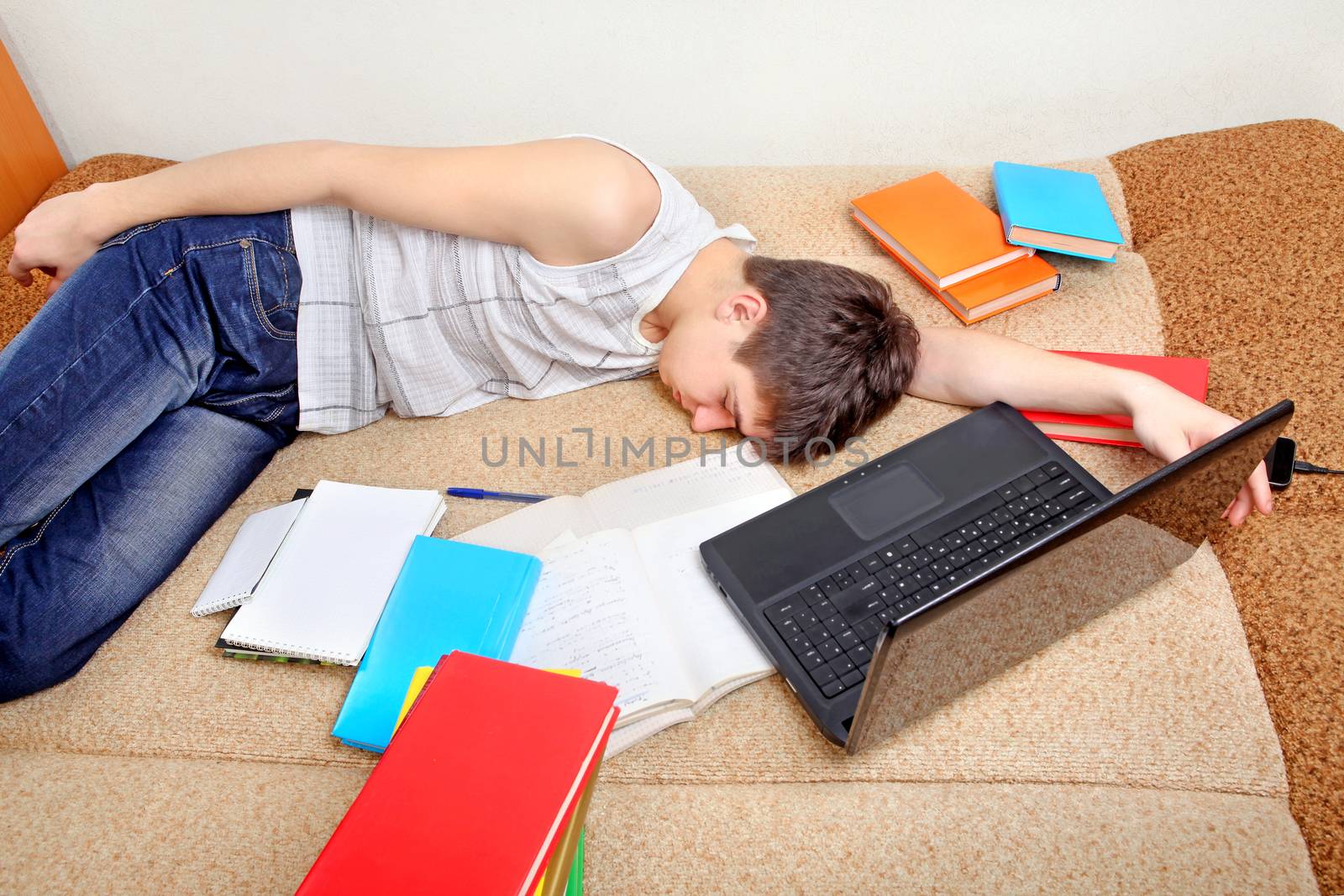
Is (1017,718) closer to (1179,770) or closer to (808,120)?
(1179,770)

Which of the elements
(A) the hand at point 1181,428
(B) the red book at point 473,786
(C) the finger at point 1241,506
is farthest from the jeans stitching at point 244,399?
(C) the finger at point 1241,506

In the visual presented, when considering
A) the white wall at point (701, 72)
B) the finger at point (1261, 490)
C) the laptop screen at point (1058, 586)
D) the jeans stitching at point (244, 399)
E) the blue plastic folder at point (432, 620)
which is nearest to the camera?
the laptop screen at point (1058, 586)

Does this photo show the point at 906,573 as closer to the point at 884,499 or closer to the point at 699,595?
the point at 884,499

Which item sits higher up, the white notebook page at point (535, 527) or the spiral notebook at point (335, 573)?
the spiral notebook at point (335, 573)

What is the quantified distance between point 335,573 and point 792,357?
594mm

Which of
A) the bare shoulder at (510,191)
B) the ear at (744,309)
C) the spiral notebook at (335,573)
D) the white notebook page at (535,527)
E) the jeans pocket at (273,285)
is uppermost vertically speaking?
the bare shoulder at (510,191)

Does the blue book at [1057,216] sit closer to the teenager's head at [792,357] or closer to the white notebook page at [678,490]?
the teenager's head at [792,357]

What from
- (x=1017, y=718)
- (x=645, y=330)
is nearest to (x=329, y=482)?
(x=645, y=330)

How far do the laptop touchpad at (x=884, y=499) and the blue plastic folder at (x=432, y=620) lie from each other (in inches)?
14.1

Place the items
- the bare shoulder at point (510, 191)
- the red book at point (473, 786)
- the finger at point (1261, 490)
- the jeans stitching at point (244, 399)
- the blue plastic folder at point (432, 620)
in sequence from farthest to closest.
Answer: the jeans stitching at point (244, 399)
the bare shoulder at point (510, 191)
the finger at point (1261, 490)
the blue plastic folder at point (432, 620)
the red book at point (473, 786)

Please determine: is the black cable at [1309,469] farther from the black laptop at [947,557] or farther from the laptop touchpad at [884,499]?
the laptop touchpad at [884,499]

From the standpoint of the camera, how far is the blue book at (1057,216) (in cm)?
132

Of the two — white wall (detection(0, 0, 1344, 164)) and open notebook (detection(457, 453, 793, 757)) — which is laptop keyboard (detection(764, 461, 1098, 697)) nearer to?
open notebook (detection(457, 453, 793, 757))

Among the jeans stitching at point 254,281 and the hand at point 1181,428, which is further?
the jeans stitching at point 254,281
